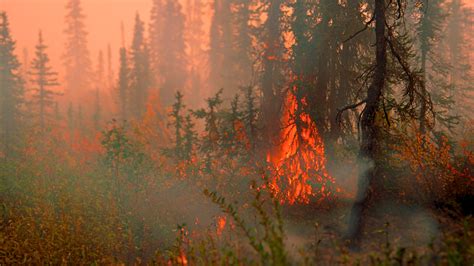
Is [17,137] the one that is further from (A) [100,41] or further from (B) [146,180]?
(A) [100,41]

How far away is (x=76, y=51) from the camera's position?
2485 inches

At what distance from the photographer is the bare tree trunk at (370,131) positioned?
872cm

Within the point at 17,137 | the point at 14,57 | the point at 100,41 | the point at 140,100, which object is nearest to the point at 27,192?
the point at 17,137

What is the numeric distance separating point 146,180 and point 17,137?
18.3 m

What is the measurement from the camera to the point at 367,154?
29.6 feet

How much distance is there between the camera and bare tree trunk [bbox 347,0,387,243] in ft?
28.6

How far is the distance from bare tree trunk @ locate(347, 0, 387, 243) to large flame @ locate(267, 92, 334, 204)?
3.43 m

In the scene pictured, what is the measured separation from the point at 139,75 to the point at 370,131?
3623 cm

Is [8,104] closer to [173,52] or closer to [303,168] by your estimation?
[173,52]

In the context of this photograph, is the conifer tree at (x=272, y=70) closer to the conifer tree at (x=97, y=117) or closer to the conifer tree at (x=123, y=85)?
the conifer tree at (x=97, y=117)

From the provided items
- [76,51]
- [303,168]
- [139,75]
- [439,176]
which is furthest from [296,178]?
[76,51]

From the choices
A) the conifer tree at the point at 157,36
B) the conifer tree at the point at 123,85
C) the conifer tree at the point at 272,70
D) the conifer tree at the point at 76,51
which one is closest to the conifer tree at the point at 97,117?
the conifer tree at the point at 123,85

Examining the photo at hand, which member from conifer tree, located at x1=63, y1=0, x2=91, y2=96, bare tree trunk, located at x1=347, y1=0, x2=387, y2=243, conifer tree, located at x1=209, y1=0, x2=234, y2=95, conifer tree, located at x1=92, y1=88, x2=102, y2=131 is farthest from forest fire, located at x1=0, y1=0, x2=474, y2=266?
conifer tree, located at x1=63, y1=0, x2=91, y2=96

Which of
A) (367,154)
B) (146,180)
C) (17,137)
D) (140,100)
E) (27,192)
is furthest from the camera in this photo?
(140,100)
